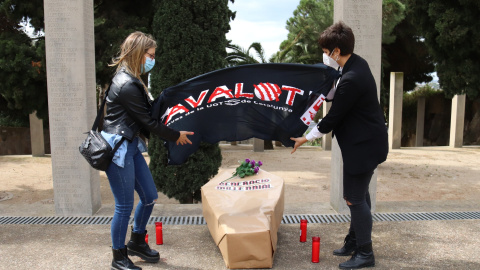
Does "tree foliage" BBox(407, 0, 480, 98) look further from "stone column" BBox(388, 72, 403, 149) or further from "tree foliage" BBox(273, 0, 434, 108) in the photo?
"stone column" BBox(388, 72, 403, 149)

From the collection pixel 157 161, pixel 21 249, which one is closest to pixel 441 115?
pixel 157 161

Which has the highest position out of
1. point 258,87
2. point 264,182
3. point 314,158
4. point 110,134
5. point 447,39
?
point 447,39

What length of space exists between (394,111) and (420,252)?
12.9 meters

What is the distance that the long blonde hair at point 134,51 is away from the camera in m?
3.28

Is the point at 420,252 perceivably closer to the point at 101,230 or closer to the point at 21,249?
the point at 101,230

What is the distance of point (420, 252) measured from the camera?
392cm

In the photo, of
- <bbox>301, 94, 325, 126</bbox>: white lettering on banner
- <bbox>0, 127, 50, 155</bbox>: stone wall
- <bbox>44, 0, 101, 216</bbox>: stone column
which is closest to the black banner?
<bbox>301, 94, 325, 126</bbox>: white lettering on banner

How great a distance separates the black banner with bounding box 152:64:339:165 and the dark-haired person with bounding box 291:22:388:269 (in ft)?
A: 1.44

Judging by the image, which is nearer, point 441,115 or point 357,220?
point 357,220

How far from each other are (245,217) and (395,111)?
544 inches

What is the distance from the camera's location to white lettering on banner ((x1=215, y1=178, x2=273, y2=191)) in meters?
4.08

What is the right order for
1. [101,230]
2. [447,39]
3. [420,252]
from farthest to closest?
1. [447,39]
2. [101,230]
3. [420,252]

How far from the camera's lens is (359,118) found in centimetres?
335

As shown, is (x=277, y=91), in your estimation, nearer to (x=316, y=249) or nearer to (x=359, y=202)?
(x=359, y=202)
